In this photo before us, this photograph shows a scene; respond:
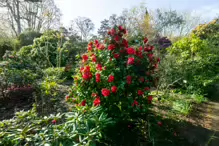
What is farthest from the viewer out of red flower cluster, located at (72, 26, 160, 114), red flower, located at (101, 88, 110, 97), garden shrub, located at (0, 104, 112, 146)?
red flower cluster, located at (72, 26, 160, 114)

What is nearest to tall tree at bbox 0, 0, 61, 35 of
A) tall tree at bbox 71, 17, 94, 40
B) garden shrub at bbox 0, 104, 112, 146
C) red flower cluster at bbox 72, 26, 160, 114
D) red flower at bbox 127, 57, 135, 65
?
tall tree at bbox 71, 17, 94, 40

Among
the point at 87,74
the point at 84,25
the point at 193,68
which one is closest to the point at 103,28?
the point at 84,25

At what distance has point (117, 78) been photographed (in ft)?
7.58

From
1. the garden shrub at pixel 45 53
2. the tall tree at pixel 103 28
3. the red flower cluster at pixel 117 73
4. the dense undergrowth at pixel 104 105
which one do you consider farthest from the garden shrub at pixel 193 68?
the garden shrub at pixel 45 53

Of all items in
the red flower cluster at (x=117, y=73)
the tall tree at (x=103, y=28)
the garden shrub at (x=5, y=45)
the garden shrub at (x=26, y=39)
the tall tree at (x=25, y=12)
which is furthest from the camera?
the tall tree at (x=25, y=12)

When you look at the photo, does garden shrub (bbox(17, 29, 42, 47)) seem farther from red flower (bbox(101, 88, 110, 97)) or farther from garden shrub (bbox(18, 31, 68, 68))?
red flower (bbox(101, 88, 110, 97))

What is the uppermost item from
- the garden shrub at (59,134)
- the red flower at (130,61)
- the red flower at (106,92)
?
the red flower at (130,61)

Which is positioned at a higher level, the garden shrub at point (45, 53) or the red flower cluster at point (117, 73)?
the garden shrub at point (45, 53)

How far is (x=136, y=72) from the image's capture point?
93.9 inches

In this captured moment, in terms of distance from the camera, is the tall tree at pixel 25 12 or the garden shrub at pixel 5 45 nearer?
the garden shrub at pixel 5 45

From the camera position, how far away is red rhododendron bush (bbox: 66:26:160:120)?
7.47 feet

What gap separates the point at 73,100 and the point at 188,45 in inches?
189

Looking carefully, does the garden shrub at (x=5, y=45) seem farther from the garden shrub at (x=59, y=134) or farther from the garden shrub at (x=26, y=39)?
the garden shrub at (x=59, y=134)

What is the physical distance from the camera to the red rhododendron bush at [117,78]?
2.28 m
